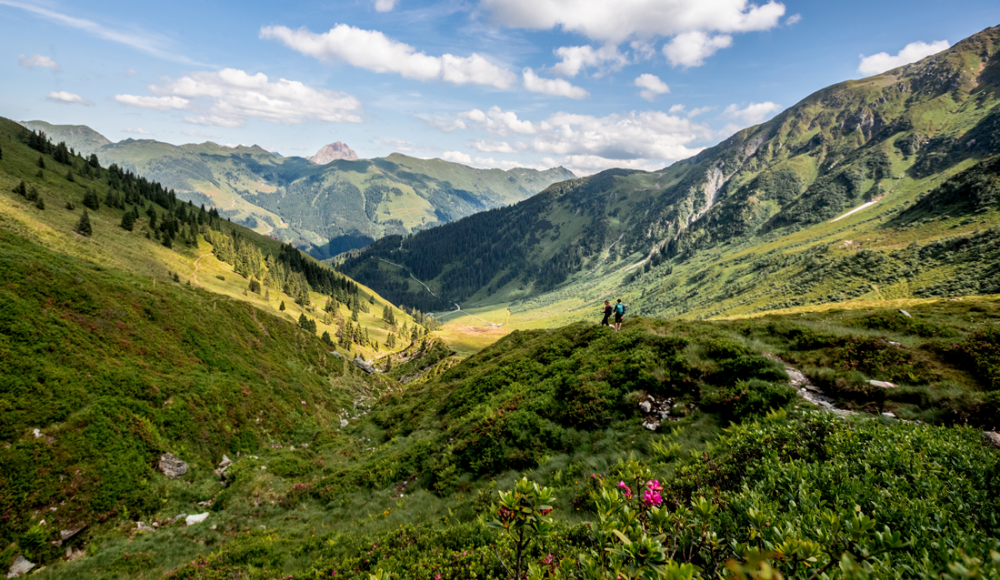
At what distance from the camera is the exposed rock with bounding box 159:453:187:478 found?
18.7 metres

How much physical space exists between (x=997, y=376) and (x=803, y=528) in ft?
43.3

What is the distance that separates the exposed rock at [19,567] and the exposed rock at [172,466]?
5924 millimetres

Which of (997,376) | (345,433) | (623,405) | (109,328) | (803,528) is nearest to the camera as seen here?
(803,528)

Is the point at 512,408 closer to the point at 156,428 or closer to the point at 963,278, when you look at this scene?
the point at 156,428

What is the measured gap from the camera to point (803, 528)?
535 centimetres

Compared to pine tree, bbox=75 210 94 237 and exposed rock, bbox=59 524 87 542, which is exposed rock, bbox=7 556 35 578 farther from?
pine tree, bbox=75 210 94 237

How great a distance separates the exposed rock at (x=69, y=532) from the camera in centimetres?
1388

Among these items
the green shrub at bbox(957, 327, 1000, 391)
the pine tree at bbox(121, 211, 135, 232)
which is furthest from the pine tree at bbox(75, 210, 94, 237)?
the green shrub at bbox(957, 327, 1000, 391)

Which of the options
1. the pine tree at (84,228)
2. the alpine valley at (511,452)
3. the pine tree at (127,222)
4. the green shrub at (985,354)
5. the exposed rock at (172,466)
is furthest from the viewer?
the pine tree at (127,222)

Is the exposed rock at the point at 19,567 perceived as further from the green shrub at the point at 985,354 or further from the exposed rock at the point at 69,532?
the green shrub at the point at 985,354

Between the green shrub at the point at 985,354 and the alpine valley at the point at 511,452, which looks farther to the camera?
the green shrub at the point at 985,354

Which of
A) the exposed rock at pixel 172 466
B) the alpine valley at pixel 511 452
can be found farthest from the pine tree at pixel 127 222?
the exposed rock at pixel 172 466

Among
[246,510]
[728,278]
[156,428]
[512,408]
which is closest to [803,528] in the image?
[512,408]

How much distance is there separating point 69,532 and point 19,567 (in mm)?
1608
